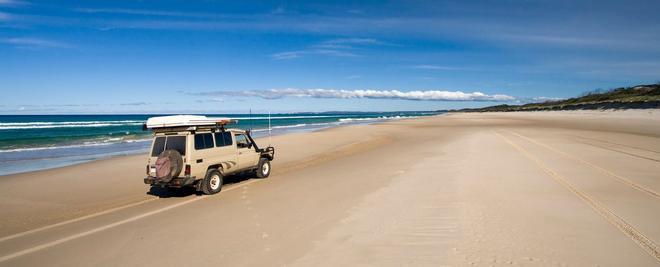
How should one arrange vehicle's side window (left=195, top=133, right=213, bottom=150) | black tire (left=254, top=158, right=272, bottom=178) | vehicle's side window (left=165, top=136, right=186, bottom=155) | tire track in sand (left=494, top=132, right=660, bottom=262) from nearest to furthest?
1. tire track in sand (left=494, top=132, right=660, bottom=262)
2. vehicle's side window (left=165, top=136, right=186, bottom=155)
3. vehicle's side window (left=195, top=133, right=213, bottom=150)
4. black tire (left=254, top=158, right=272, bottom=178)

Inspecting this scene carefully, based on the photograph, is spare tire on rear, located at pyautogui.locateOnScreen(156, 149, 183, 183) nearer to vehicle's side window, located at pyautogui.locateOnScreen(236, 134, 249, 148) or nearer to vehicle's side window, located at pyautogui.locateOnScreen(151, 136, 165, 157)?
vehicle's side window, located at pyautogui.locateOnScreen(151, 136, 165, 157)

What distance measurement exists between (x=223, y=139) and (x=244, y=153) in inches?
45.8

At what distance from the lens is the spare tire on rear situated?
10844mm

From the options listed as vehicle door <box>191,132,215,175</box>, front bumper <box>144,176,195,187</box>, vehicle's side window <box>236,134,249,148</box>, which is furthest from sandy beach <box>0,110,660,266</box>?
vehicle's side window <box>236,134,249,148</box>

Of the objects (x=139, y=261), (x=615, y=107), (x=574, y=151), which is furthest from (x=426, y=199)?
(x=615, y=107)

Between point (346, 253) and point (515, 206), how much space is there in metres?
4.74

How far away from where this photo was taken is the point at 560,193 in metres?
10.1

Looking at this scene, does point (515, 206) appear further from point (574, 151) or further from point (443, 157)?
point (574, 151)

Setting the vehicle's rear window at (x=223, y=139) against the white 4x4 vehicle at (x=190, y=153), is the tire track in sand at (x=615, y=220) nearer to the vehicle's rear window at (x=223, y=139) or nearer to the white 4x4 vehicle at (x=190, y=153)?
the white 4x4 vehicle at (x=190, y=153)

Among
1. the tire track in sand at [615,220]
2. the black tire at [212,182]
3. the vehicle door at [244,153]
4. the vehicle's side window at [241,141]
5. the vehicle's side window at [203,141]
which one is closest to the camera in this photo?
the tire track in sand at [615,220]

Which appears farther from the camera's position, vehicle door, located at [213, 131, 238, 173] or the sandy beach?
vehicle door, located at [213, 131, 238, 173]

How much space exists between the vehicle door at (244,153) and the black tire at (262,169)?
296mm

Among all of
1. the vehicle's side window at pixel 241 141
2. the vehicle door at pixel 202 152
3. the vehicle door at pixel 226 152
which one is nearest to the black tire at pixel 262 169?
the vehicle's side window at pixel 241 141

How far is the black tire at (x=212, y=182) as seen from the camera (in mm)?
11414
